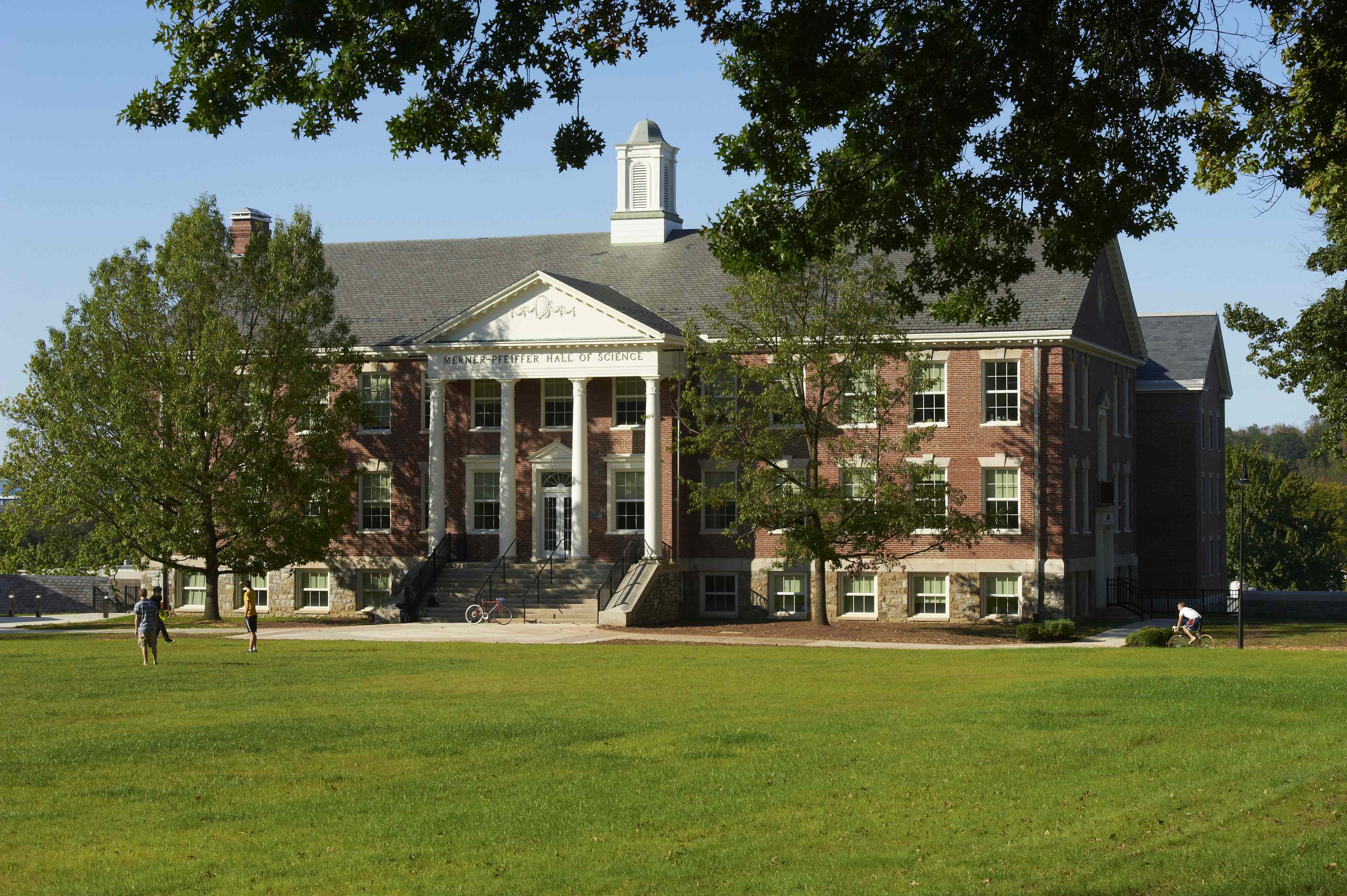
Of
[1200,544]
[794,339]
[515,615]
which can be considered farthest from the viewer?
[1200,544]

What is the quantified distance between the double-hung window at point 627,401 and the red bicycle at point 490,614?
676cm

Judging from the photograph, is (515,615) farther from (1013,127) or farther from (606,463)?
(1013,127)

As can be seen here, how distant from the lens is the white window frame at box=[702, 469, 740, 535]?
44469 mm

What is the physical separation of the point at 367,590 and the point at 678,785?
3463 cm

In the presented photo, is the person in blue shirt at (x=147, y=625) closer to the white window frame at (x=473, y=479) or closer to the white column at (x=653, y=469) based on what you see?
the white column at (x=653, y=469)

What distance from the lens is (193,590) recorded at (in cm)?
4975

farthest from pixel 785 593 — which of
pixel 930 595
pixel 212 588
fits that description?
pixel 212 588

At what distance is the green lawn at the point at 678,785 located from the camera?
427 inches

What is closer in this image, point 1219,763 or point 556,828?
point 556,828

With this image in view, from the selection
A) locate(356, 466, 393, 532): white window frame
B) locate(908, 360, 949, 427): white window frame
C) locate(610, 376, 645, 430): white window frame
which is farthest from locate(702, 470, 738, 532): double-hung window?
locate(356, 466, 393, 532): white window frame

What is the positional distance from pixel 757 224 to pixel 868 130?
126 centimetres

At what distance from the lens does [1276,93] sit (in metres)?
13.3

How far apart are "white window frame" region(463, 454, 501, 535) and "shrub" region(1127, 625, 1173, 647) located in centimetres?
1915

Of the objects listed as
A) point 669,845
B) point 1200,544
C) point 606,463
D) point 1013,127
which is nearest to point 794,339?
point 606,463
